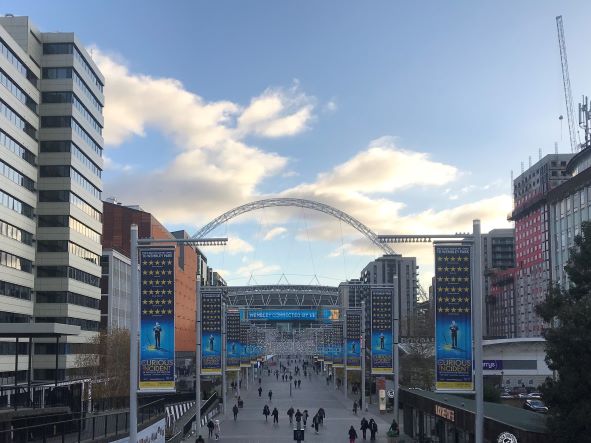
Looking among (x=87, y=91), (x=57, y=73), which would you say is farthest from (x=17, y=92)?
(x=87, y=91)

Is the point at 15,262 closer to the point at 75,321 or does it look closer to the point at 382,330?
the point at 75,321

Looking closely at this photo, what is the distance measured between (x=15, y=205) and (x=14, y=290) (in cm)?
930

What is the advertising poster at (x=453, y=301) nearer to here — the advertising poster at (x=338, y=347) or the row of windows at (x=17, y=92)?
the row of windows at (x=17, y=92)

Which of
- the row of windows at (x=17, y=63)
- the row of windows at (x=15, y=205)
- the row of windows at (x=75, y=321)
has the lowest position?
the row of windows at (x=75, y=321)

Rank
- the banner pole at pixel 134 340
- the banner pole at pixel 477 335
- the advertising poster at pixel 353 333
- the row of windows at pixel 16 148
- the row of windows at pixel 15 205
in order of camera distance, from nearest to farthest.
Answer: the banner pole at pixel 477 335 → the banner pole at pixel 134 340 → the row of windows at pixel 16 148 → the row of windows at pixel 15 205 → the advertising poster at pixel 353 333

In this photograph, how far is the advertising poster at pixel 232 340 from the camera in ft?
285

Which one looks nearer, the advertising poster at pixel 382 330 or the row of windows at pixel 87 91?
the advertising poster at pixel 382 330

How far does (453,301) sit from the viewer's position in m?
30.8

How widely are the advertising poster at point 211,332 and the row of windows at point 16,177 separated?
33743 mm

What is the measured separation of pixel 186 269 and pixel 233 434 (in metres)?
121

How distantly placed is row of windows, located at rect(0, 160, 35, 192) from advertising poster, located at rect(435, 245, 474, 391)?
204ft

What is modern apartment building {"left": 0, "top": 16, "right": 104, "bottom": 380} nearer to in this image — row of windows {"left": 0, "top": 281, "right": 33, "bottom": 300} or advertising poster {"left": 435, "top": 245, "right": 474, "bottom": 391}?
row of windows {"left": 0, "top": 281, "right": 33, "bottom": 300}

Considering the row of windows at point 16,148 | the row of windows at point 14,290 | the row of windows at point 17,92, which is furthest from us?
the row of windows at point 14,290

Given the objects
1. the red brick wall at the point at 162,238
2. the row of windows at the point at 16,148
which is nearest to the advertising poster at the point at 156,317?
the row of windows at the point at 16,148
